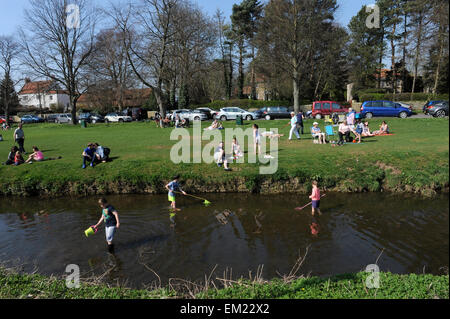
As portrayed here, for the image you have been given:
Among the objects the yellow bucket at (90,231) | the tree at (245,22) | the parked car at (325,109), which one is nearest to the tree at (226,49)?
the tree at (245,22)

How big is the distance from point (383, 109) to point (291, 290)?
27125mm

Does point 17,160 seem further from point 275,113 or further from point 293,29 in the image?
point 293,29

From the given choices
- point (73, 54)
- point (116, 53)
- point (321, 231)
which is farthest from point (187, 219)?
point (116, 53)

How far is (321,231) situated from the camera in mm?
9820

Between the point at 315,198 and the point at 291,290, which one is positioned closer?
the point at 291,290

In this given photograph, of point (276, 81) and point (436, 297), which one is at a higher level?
point (276, 81)

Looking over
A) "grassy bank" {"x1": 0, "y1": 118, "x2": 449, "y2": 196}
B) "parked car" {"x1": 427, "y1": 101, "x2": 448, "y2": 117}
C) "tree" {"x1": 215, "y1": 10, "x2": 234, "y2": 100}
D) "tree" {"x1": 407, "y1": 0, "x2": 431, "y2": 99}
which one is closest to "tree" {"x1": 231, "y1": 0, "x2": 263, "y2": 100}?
"tree" {"x1": 215, "y1": 10, "x2": 234, "y2": 100}

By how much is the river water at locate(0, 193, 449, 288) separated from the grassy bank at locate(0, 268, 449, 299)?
144 cm

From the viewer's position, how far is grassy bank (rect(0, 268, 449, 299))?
5.15m

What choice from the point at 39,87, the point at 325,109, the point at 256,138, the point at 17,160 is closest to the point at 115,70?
the point at 39,87

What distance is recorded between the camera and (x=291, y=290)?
5594 mm

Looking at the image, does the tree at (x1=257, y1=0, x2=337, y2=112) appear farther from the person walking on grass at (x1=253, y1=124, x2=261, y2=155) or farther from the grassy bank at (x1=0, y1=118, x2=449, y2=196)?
the grassy bank at (x1=0, y1=118, x2=449, y2=196)
